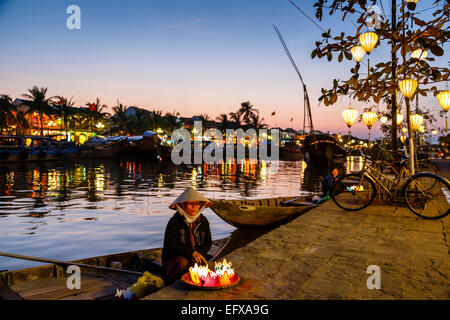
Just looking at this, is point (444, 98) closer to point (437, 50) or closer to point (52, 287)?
point (437, 50)

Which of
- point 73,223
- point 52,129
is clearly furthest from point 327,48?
point 52,129

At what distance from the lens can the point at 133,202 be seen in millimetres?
15328

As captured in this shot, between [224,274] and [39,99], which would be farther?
[39,99]

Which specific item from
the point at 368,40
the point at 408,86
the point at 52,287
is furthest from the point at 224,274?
the point at 368,40

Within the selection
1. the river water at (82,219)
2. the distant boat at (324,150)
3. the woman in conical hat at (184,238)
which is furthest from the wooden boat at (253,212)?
the distant boat at (324,150)

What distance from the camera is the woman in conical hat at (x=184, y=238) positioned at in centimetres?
473

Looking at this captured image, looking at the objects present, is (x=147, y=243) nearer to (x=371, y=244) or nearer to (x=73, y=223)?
(x=73, y=223)

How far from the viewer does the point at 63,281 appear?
4949 millimetres

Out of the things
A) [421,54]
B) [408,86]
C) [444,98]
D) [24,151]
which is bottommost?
[24,151]

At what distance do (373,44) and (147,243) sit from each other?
7.93 m

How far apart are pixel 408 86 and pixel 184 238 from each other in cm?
657

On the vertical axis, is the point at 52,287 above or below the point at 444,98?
below

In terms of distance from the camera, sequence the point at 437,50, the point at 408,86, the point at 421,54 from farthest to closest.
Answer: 1. the point at 408,86
2. the point at 421,54
3. the point at 437,50
